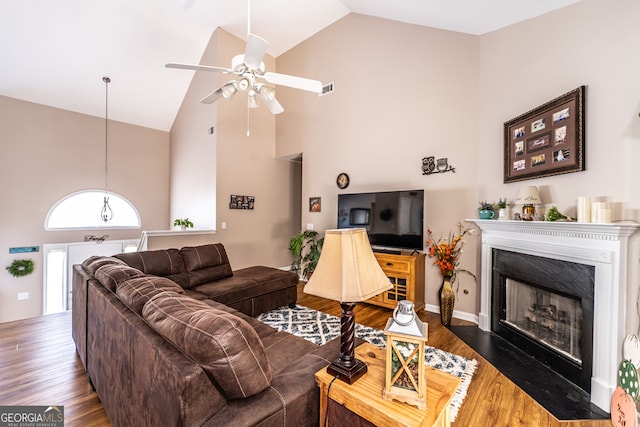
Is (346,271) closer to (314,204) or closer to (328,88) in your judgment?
(314,204)

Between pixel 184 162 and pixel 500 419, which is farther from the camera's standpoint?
Answer: pixel 184 162

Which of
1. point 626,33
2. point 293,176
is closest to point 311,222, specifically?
point 293,176

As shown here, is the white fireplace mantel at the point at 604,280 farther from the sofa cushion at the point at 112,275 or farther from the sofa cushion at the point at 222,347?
the sofa cushion at the point at 112,275

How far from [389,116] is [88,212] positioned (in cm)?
592

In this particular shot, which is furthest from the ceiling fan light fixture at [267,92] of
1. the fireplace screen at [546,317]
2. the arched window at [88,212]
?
the arched window at [88,212]

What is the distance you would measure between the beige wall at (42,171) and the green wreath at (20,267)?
0.23 ft

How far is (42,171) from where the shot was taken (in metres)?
4.63

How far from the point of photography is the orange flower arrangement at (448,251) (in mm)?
3184

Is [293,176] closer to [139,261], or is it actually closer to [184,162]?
[184,162]

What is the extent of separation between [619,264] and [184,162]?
21.2 ft

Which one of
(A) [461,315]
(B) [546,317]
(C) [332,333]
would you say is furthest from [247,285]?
(B) [546,317]

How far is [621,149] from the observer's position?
1.95 metres

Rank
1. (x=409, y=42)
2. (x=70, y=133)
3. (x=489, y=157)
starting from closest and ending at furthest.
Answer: (x=489, y=157), (x=409, y=42), (x=70, y=133)

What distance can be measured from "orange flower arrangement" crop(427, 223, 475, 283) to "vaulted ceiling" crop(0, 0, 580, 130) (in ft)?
7.83
